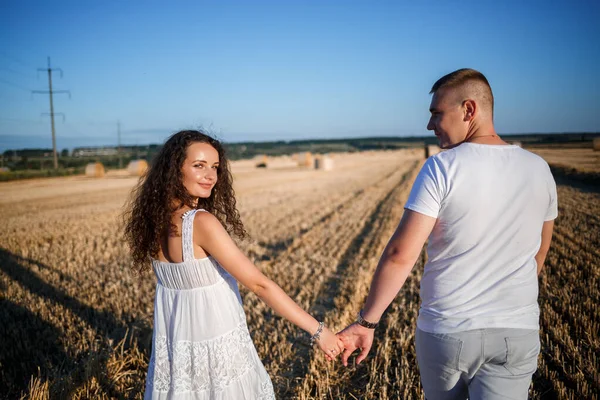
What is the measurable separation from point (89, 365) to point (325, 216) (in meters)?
9.90

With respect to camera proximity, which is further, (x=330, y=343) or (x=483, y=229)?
(x=330, y=343)

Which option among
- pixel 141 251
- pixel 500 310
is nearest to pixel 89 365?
pixel 141 251

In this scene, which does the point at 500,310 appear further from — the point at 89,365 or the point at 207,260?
the point at 89,365

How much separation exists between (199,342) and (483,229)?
1.67 m

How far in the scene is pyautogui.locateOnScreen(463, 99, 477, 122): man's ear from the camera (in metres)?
1.94

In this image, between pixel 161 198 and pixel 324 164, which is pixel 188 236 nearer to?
pixel 161 198

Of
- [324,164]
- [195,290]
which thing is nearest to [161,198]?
[195,290]

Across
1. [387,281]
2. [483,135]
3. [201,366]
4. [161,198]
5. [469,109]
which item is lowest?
[201,366]

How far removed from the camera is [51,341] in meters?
4.81

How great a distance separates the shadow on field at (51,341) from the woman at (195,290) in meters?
1.88

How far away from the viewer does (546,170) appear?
1922mm

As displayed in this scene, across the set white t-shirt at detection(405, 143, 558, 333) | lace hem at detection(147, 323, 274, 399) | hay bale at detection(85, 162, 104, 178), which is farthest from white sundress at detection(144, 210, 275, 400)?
hay bale at detection(85, 162, 104, 178)

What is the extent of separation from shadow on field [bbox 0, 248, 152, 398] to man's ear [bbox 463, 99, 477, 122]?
150 inches

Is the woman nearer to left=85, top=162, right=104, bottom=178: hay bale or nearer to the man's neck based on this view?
the man's neck
